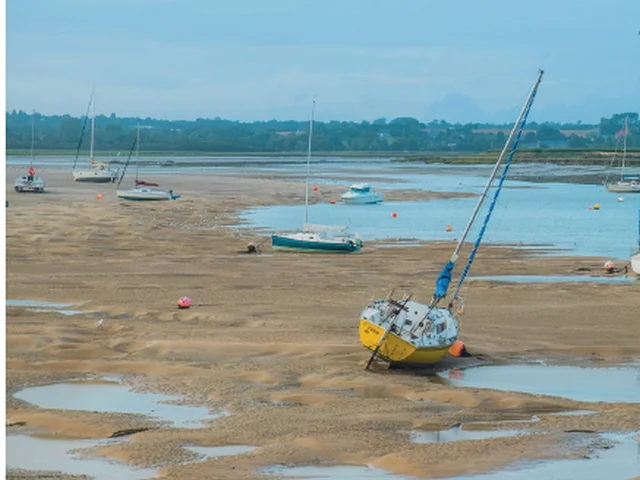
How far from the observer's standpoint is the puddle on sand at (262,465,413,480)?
49.5ft

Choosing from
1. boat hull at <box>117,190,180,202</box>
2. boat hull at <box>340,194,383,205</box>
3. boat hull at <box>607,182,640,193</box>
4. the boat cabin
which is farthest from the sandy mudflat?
boat hull at <box>607,182,640,193</box>

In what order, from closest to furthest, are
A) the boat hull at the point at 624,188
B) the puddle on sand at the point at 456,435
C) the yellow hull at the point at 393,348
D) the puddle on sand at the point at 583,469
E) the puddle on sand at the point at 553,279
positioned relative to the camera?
1. the puddle on sand at the point at 583,469
2. the puddle on sand at the point at 456,435
3. the yellow hull at the point at 393,348
4. the puddle on sand at the point at 553,279
5. the boat hull at the point at 624,188

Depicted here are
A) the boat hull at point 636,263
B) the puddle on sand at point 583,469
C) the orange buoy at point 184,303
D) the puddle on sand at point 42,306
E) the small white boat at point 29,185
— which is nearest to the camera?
the puddle on sand at point 583,469

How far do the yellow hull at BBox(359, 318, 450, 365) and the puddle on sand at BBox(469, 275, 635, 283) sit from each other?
16.9 meters

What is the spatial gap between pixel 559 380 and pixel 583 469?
278 inches

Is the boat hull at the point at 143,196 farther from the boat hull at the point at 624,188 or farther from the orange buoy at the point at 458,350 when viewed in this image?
the orange buoy at the point at 458,350

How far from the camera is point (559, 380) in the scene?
22.7m

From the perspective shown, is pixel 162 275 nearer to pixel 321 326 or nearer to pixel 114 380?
pixel 321 326

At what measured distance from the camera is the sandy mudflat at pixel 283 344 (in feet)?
55.2

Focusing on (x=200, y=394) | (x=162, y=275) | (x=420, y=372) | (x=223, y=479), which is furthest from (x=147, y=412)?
(x=162, y=275)

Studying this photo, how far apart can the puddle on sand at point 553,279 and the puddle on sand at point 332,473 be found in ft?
80.8

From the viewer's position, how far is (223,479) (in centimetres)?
1467

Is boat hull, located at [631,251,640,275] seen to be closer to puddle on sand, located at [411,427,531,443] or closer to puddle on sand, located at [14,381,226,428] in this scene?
puddle on sand, located at [411,427,531,443]

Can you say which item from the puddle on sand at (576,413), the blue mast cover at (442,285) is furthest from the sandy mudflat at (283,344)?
the blue mast cover at (442,285)
